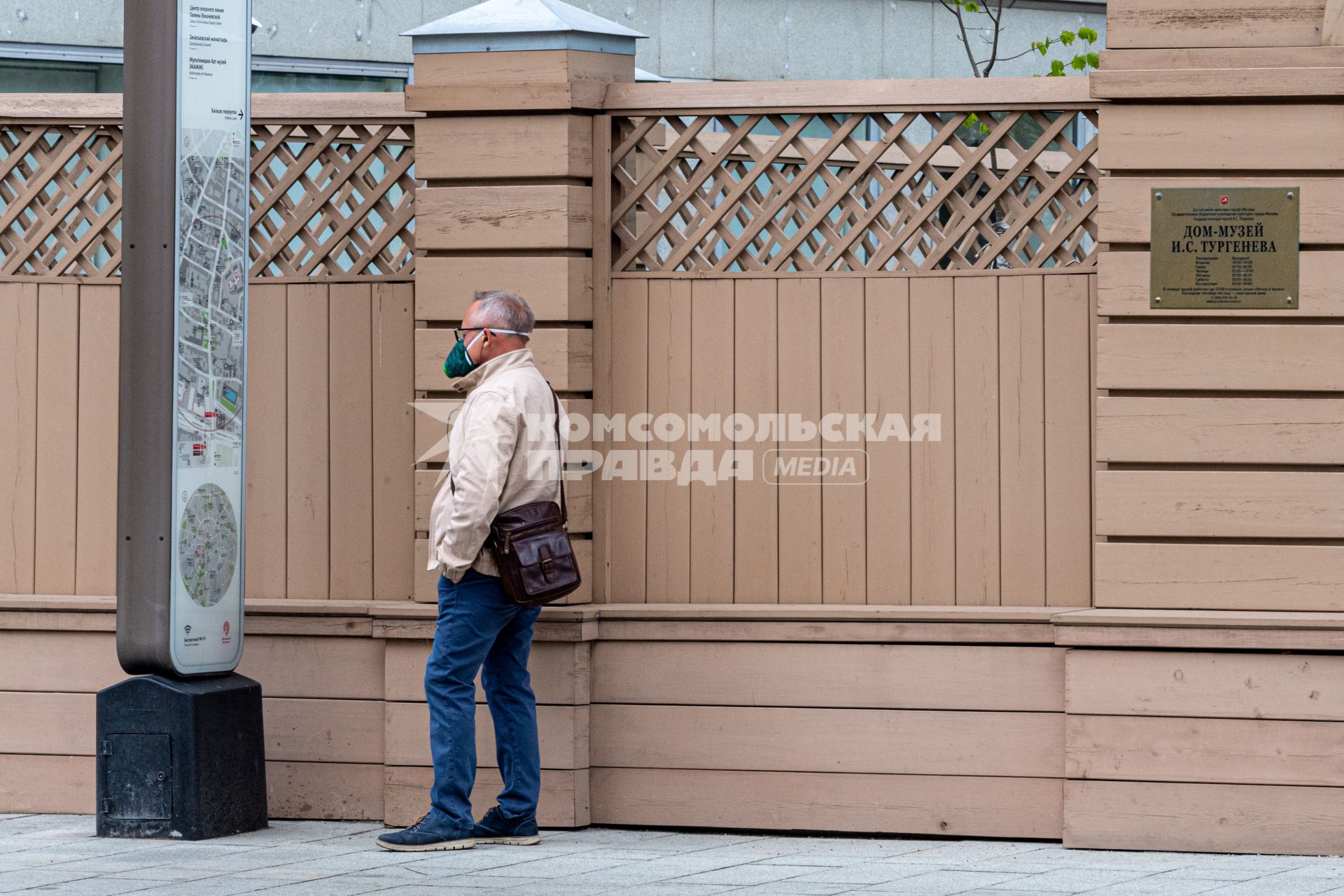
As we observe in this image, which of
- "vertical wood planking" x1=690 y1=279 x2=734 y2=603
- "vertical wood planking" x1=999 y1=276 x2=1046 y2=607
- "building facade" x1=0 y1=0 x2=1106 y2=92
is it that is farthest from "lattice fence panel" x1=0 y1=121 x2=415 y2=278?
"building facade" x1=0 y1=0 x2=1106 y2=92

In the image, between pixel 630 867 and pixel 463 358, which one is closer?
pixel 630 867

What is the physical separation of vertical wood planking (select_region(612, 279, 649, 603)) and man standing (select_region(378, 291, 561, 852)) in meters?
0.46

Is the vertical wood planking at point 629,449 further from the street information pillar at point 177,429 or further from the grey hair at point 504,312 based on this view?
the street information pillar at point 177,429

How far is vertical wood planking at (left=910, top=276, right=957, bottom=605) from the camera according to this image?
623cm

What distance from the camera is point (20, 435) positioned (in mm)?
6738

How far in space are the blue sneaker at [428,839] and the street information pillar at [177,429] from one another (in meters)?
0.62

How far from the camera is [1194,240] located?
589 cm

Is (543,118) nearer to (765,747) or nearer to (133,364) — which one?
(133,364)

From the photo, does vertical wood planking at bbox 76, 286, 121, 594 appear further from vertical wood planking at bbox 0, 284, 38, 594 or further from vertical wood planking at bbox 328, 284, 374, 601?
vertical wood planking at bbox 328, 284, 374, 601

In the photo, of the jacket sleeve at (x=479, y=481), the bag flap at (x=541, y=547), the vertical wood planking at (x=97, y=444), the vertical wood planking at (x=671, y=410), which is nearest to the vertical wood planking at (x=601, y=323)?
the vertical wood planking at (x=671, y=410)

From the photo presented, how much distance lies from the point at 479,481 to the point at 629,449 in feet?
2.56

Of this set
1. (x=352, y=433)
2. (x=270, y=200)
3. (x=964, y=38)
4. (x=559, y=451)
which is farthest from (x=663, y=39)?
(x=559, y=451)

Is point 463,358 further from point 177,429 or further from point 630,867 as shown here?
point 630,867

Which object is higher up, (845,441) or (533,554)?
(845,441)
